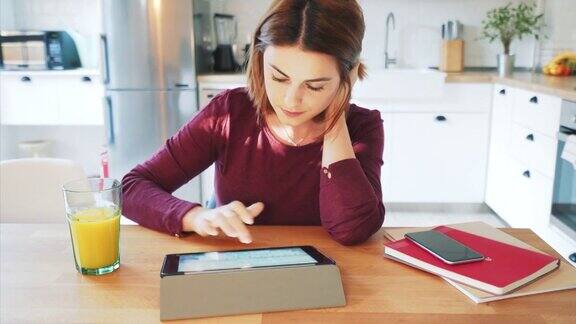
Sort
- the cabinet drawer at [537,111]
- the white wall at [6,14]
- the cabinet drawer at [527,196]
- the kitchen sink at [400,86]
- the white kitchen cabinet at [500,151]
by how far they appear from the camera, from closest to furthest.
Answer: the cabinet drawer at [537,111]
the cabinet drawer at [527,196]
the white kitchen cabinet at [500,151]
the kitchen sink at [400,86]
the white wall at [6,14]

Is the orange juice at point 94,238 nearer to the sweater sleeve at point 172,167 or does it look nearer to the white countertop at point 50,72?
the sweater sleeve at point 172,167

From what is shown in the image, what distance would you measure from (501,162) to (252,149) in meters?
2.22

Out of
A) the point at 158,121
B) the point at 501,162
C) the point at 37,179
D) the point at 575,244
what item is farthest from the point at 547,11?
the point at 37,179

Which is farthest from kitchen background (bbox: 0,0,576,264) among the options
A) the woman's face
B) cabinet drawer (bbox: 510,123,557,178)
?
the woman's face

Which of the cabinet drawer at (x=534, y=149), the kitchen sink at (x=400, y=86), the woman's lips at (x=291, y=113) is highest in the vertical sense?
the woman's lips at (x=291, y=113)

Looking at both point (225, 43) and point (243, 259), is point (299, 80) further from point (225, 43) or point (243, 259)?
point (225, 43)

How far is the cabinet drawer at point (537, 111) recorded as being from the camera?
242cm

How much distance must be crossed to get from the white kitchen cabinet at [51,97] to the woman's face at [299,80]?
2.70 metres

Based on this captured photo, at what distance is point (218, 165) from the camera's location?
1379 millimetres

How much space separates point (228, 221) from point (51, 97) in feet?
9.85

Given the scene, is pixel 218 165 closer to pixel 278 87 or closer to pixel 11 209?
pixel 278 87

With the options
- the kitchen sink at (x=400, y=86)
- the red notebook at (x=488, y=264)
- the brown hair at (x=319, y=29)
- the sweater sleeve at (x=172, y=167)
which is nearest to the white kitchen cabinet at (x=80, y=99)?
the kitchen sink at (x=400, y=86)

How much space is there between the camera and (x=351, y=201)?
1.11 metres

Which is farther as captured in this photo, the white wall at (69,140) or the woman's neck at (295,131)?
the white wall at (69,140)
